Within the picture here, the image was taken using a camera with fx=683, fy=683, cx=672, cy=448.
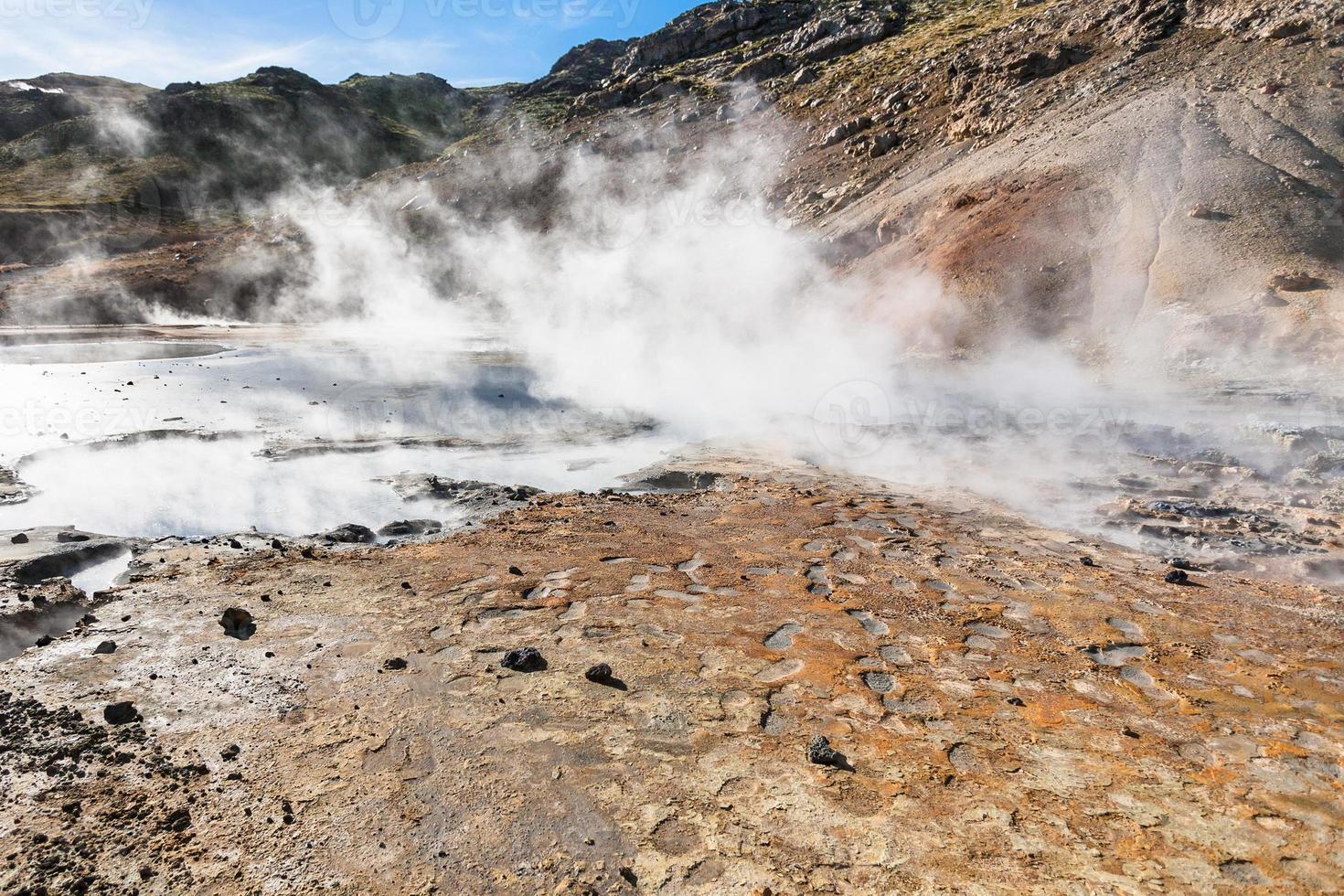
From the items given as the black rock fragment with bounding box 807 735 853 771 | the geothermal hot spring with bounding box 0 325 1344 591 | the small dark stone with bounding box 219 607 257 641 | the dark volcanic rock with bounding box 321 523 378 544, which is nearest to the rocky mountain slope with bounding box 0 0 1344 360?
the geothermal hot spring with bounding box 0 325 1344 591

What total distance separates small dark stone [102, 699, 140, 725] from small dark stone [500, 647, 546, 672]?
4.92 ft

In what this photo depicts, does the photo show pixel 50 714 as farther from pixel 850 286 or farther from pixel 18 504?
pixel 850 286

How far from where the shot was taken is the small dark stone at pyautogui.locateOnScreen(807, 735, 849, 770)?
2.58 m

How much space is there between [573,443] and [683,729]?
20.6ft

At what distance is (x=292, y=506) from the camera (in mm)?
6145

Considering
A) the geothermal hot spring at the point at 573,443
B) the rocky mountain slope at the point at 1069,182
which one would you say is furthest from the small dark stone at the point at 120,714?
the rocky mountain slope at the point at 1069,182

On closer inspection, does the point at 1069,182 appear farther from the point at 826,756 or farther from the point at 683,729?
the point at 683,729

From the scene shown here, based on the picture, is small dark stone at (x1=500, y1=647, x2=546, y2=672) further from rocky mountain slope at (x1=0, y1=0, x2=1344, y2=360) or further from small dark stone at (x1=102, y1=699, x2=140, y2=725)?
rocky mountain slope at (x1=0, y1=0, x2=1344, y2=360)

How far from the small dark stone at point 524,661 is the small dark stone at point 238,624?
148 centimetres

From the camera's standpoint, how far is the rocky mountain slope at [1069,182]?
12.6 m

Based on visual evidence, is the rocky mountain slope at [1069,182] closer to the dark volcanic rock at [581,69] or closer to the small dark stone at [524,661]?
Result: the small dark stone at [524,661]

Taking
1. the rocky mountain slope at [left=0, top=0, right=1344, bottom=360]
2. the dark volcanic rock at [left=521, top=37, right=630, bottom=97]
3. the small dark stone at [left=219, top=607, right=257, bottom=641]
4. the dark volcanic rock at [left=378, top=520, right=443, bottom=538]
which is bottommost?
the dark volcanic rock at [left=378, top=520, right=443, bottom=538]

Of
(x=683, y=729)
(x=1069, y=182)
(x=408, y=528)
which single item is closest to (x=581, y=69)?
(x=1069, y=182)

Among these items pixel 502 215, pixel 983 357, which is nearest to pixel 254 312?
pixel 502 215
